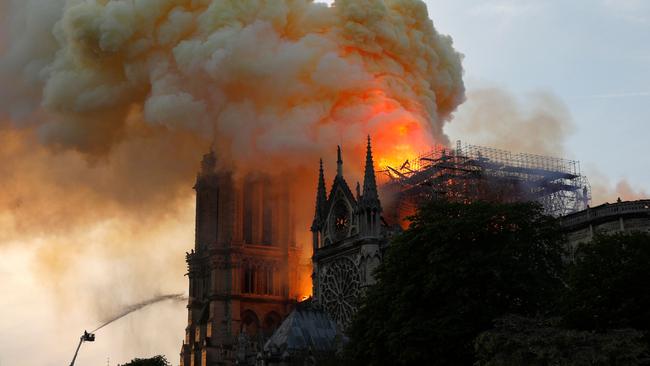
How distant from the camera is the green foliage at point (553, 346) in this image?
35.5 metres

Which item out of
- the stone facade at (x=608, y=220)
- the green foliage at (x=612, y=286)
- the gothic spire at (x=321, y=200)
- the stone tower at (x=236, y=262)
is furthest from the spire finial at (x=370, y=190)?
the green foliage at (x=612, y=286)

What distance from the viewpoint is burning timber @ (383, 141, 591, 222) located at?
257ft

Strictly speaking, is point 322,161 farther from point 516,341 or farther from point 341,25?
point 516,341

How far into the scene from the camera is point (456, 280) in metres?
47.5

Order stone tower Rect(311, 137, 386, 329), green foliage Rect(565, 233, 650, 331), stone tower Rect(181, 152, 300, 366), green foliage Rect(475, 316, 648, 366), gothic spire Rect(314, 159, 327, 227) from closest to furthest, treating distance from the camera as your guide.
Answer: green foliage Rect(475, 316, 648, 366), green foliage Rect(565, 233, 650, 331), stone tower Rect(311, 137, 386, 329), gothic spire Rect(314, 159, 327, 227), stone tower Rect(181, 152, 300, 366)

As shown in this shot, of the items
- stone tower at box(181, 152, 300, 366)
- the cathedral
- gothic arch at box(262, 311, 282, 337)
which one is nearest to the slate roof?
the cathedral

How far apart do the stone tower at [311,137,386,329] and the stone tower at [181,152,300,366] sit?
60.3 ft

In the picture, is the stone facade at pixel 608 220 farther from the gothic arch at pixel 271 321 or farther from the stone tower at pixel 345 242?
the gothic arch at pixel 271 321

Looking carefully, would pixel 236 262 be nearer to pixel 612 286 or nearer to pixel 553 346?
pixel 612 286

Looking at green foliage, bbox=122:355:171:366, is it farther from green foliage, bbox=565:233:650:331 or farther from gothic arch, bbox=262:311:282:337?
green foliage, bbox=565:233:650:331

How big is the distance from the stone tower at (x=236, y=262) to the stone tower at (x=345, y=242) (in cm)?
1837

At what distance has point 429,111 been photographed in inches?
3388

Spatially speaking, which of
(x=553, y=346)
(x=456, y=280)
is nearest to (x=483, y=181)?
(x=456, y=280)

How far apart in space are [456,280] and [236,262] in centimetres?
5769
